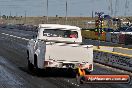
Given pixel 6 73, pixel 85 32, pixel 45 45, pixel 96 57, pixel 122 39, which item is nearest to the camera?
pixel 45 45

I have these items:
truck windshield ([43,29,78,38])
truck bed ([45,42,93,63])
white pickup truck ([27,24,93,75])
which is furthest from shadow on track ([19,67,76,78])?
truck windshield ([43,29,78,38])

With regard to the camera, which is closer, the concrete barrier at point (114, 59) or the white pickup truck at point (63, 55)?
the white pickup truck at point (63, 55)

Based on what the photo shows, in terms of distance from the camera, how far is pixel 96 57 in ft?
83.5

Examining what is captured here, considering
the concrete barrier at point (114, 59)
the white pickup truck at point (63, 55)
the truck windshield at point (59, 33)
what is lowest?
the concrete barrier at point (114, 59)

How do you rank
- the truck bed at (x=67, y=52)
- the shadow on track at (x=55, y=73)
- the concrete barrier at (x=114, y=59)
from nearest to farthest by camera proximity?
the truck bed at (x=67, y=52) < the shadow on track at (x=55, y=73) < the concrete barrier at (x=114, y=59)

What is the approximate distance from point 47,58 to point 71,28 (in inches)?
112

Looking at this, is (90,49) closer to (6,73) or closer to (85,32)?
(6,73)

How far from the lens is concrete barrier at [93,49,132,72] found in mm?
20644

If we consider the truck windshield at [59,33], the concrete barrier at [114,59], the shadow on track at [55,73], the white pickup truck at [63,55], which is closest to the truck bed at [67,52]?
the white pickup truck at [63,55]

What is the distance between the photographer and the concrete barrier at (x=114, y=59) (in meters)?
20.6

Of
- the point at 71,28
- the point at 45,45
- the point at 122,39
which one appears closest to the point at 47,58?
the point at 45,45

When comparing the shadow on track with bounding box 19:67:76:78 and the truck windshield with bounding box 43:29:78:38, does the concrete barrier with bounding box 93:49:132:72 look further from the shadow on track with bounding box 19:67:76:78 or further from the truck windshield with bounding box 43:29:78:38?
the shadow on track with bounding box 19:67:76:78

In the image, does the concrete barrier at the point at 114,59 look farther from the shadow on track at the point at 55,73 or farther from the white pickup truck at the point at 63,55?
the white pickup truck at the point at 63,55

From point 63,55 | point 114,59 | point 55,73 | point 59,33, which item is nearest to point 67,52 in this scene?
point 63,55
